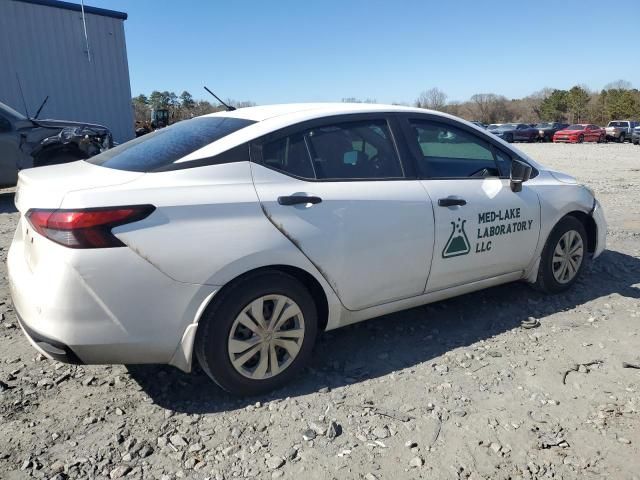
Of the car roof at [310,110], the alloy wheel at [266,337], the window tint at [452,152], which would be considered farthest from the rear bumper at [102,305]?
the window tint at [452,152]

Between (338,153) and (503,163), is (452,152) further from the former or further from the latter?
(338,153)

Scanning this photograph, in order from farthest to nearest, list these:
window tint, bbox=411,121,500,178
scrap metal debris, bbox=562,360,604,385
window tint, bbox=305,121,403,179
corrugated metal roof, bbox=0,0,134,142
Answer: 1. corrugated metal roof, bbox=0,0,134,142
2. window tint, bbox=411,121,500,178
3. scrap metal debris, bbox=562,360,604,385
4. window tint, bbox=305,121,403,179

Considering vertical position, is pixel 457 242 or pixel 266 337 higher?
pixel 457 242

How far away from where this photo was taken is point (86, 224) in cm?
233

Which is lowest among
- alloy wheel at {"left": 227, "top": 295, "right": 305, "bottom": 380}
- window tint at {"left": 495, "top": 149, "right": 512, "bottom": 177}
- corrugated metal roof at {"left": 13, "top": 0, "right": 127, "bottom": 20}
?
alloy wheel at {"left": 227, "top": 295, "right": 305, "bottom": 380}

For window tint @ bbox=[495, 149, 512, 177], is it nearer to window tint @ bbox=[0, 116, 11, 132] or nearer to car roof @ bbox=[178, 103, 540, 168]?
car roof @ bbox=[178, 103, 540, 168]

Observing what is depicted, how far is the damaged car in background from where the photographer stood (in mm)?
8547

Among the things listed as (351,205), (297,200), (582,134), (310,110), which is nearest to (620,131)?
(582,134)

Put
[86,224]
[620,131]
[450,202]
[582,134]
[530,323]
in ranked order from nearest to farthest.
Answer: [86,224] → [450,202] → [530,323] → [582,134] → [620,131]

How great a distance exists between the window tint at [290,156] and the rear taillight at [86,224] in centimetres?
82

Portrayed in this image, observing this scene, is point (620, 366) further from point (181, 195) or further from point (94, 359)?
point (94, 359)

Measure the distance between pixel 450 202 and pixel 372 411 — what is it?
1461 millimetres

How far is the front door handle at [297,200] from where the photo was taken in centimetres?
278

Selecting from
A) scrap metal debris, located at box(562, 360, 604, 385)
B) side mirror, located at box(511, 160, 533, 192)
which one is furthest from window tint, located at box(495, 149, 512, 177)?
scrap metal debris, located at box(562, 360, 604, 385)
